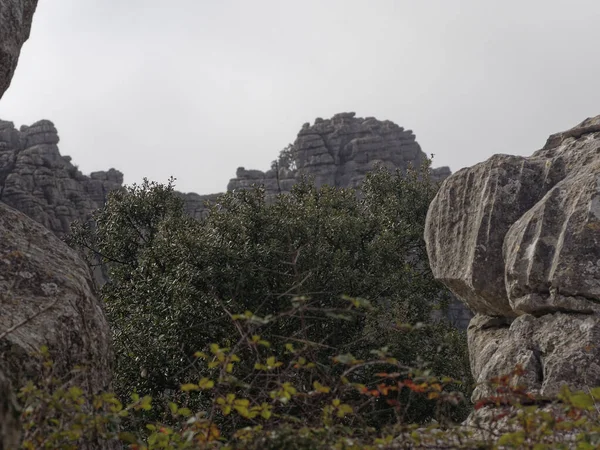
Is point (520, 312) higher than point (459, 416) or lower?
higher

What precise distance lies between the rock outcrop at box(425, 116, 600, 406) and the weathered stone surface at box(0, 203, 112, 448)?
230 inches

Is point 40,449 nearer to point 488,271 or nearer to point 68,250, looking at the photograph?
point 68,250

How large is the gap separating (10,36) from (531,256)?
827 centimetres

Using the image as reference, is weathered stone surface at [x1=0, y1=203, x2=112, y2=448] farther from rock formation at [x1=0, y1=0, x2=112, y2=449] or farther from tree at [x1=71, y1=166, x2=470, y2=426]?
tree at [x1=71, y1=166, x2=470, y2=426]

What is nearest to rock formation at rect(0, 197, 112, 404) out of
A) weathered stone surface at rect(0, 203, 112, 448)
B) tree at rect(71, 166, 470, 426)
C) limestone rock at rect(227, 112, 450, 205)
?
weathered stone surface at rect(0, 203, 112, 448)

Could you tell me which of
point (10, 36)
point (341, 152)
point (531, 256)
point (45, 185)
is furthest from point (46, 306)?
point (341, 152)

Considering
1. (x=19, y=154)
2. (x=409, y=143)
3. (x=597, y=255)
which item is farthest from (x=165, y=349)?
(x=409, y=143)

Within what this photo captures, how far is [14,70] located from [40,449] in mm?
7764

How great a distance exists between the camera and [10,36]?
1140cm

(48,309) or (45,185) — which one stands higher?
(45,185)

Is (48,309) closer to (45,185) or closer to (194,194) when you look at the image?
(45,185)

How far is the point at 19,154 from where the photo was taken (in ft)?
229

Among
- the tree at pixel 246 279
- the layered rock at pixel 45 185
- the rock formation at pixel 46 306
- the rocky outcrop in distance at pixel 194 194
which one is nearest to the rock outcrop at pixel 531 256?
the tree at pixel 246 279

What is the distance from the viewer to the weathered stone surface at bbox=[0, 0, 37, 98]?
11252 mm
